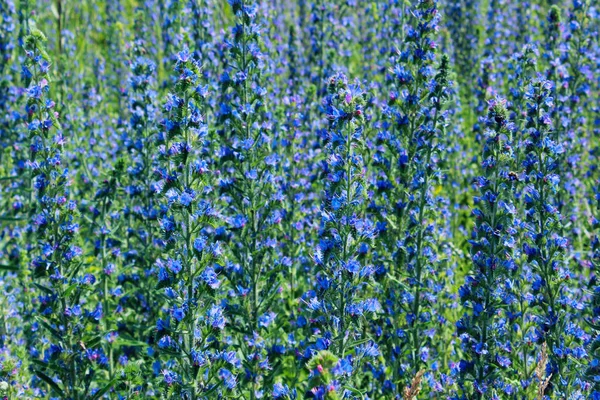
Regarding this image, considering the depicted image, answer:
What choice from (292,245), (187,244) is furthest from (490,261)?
(292,245)

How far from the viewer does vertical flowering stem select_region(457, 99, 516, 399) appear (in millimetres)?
4230

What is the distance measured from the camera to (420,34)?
16.6 ft

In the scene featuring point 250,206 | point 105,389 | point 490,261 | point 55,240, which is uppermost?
point 250,206

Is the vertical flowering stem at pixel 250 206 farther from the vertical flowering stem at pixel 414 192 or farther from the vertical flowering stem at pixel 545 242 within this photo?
the vertical flowering stem at pixel 545 242

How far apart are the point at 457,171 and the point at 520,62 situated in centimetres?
271

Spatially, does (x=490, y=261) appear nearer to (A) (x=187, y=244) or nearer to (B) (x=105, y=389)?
(A) (x=187, y=244)

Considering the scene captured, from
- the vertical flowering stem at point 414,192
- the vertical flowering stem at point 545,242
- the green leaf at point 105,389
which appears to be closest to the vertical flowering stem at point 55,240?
the green leaf at point 105,389

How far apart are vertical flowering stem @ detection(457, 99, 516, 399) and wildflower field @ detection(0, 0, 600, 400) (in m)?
0.01

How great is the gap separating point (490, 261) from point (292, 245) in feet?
6.29

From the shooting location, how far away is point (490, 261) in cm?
423

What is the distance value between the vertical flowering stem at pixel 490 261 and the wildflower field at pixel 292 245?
0.01m

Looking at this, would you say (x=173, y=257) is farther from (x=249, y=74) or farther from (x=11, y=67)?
(x=11, y=67)

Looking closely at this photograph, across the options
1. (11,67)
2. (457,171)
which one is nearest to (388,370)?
(457,171)

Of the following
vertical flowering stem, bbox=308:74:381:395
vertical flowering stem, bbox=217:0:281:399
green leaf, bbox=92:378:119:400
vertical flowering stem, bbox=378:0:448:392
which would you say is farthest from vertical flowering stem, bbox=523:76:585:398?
green leaf, bbox=92:378:119:400
